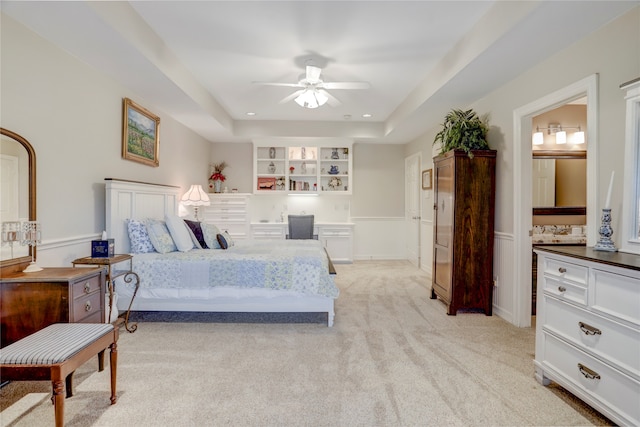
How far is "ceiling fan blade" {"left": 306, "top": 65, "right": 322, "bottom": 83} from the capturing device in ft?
11.4

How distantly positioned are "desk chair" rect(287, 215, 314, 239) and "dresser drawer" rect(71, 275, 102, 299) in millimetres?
Answer: 3669

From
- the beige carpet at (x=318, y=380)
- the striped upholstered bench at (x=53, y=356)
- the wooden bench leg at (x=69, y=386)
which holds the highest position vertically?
the striped upholstered bench at (x=53, y=356)

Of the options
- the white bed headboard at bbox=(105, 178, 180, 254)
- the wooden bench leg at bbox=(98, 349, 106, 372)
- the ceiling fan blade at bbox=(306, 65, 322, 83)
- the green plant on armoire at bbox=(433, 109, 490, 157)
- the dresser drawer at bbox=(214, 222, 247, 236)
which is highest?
the ceiling fan blade at bbox=(306, 65, 322, 83)

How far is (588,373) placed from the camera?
1826 millimetres

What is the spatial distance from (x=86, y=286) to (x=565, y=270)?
303 cm

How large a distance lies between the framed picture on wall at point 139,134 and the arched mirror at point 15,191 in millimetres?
1319

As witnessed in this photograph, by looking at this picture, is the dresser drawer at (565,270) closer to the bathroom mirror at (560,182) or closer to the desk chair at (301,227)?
the bathroom mirror at (560,182)

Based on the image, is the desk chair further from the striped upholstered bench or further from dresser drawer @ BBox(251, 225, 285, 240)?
the striped upholstered bench

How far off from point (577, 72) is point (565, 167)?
1.85 meters

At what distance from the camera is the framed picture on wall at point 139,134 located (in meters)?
3.71

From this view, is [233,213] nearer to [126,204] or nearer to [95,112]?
[126,204]

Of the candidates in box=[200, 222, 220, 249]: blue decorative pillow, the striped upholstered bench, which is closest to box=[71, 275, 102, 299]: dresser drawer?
the striped upholstered bench

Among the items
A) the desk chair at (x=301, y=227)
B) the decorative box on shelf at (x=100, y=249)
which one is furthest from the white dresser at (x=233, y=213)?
the decorative box on shelf at (x=100, y=249)

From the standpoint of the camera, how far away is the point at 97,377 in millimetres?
2270
